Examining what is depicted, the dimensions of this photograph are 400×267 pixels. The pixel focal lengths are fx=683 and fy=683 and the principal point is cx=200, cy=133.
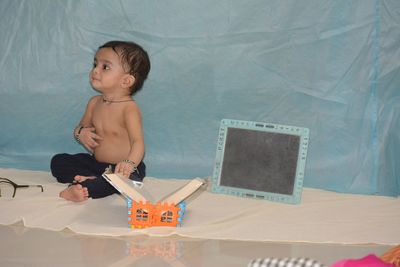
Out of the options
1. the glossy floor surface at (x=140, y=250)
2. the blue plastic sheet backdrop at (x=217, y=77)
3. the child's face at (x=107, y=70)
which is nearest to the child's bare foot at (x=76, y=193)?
the glossy floor surface at (x=140, y=250)

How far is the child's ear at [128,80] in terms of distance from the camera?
2205 mm

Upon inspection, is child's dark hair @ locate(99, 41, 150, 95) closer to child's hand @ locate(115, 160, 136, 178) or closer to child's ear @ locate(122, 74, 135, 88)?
child's ear @ locate(122, 74, 135, 88)

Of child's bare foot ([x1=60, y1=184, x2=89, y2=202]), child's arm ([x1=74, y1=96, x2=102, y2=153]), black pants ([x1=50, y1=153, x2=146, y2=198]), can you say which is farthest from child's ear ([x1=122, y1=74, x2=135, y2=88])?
child's bare foot ([x1=60, y1=184, x2=89, y2=202])

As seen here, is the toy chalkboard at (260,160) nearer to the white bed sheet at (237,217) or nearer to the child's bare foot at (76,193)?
the white bed sheet at (237,217)

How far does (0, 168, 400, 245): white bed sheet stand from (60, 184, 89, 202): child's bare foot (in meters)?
0.02

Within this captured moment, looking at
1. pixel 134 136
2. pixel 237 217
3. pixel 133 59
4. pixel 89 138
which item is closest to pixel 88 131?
pixel 89 138

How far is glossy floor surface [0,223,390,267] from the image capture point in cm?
153

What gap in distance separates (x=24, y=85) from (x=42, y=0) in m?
0.30

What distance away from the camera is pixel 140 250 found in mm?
1608

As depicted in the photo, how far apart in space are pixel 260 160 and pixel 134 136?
0.41m

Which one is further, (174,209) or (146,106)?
(146,106)

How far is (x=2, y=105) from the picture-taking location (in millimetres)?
2438

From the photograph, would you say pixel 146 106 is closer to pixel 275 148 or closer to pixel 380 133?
pixel 275 148

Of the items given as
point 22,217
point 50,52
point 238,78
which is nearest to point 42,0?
point 50,52
